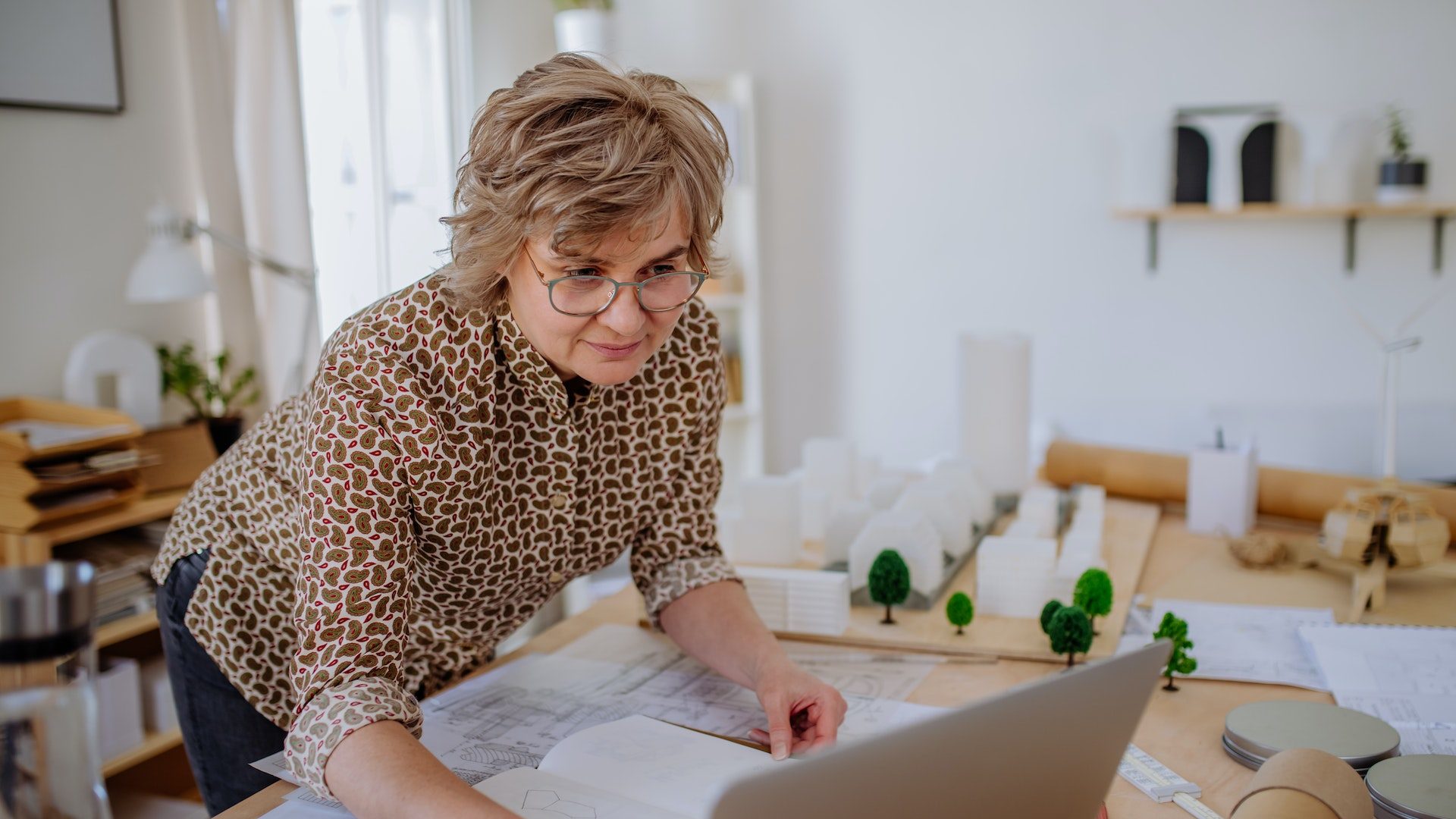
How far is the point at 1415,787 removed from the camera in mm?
969

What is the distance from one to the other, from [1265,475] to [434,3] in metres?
2.82

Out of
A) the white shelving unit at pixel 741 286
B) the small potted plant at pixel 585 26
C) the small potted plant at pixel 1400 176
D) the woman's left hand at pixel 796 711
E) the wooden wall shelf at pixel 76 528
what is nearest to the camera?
the woman's left hand at pixel 796 711

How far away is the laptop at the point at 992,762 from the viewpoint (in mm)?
615

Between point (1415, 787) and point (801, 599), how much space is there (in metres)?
0.74

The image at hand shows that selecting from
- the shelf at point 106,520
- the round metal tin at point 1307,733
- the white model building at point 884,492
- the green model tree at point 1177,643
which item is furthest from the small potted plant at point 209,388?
the round metal tin at point 1307,733

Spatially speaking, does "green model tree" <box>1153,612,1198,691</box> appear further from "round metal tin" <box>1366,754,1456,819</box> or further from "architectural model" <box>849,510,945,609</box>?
"architectural model" <box>849,510,945,609</box>

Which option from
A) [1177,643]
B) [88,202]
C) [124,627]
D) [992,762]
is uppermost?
[88,202]

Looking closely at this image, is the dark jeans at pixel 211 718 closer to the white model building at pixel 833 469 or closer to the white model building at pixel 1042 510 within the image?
the white model building at pixel 833 469

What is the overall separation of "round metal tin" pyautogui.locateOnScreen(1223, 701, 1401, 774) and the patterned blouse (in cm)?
61

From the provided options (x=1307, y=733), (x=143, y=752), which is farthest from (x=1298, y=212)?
(x=143, y=752)

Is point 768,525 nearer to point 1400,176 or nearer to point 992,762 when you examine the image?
point 992,762

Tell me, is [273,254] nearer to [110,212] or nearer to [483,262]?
[110,212]

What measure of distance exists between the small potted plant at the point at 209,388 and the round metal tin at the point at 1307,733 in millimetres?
2446

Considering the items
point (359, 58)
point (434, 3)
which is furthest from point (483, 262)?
point (434, 3)
